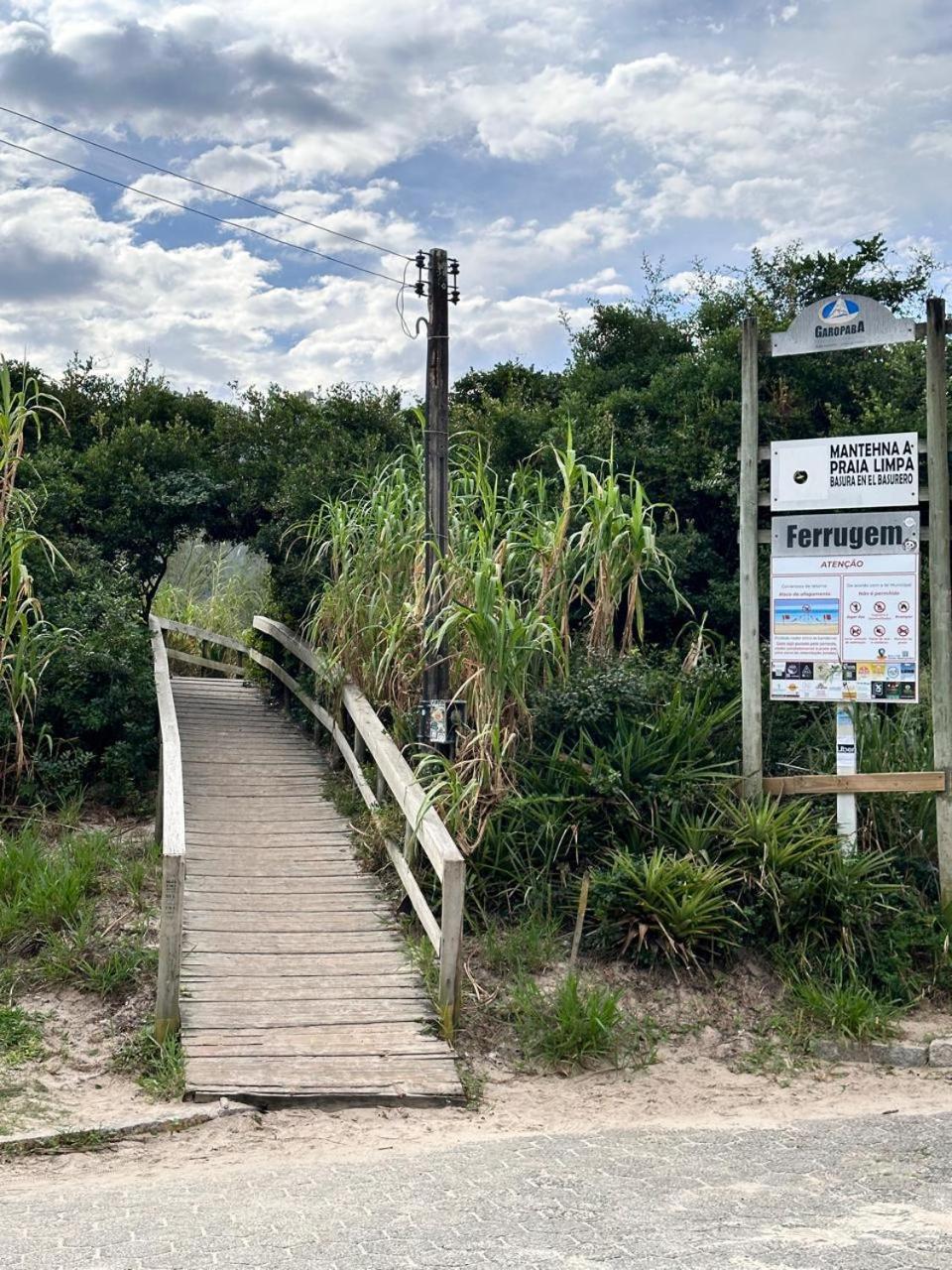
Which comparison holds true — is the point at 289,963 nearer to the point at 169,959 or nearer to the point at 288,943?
the point at 288,943

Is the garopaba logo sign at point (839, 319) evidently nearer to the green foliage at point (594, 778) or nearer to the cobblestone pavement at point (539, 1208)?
the green foliage at point (594, 778)

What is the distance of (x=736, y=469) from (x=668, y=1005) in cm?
658

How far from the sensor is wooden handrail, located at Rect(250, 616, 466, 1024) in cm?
696

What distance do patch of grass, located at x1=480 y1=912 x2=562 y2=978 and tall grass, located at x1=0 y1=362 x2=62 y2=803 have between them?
392 centimetres

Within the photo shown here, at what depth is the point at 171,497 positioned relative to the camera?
13.4 m

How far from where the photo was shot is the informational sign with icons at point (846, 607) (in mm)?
8625

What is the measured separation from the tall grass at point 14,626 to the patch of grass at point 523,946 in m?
3.92

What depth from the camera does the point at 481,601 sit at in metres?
8.36

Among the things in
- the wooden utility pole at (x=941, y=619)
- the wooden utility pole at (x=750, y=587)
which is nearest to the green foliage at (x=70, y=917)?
the wooden utility pole at (x=750, y=587)

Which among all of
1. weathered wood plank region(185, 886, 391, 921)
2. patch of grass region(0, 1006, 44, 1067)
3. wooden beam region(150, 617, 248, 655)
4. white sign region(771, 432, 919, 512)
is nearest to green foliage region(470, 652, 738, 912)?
weathered wood plank region(185, 886, 391, 921)

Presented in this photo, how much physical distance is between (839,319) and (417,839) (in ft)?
14.9

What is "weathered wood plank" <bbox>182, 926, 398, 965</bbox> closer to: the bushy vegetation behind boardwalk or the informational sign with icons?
the bushy vegetation behind boardwalk

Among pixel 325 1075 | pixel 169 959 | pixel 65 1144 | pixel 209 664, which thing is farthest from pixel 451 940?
pixel 209 664

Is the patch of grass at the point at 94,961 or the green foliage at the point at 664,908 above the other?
the green foliage at the point at 664,908
